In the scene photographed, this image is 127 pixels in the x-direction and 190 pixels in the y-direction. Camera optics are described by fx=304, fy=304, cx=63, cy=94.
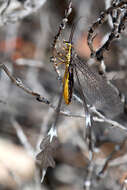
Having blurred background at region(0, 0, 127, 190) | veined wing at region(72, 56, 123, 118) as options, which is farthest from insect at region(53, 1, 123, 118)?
blurred background at region(0, 0, 127, 190)

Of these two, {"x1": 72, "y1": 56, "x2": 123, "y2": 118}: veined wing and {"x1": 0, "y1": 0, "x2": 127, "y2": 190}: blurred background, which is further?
{"x1": 0, "y1": 0, "x2": 127, "y2": 190}: blurred background

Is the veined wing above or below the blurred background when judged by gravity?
above

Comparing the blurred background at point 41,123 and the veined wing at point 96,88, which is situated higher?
the veined wing at point 96,88

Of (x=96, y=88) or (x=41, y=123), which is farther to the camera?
(x=41, y=123)

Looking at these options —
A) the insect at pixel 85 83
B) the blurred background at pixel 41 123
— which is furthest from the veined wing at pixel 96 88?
the blurred background at pixel 41 123

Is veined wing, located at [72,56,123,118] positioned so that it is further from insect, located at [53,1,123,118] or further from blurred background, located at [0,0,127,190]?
blurred background, located at [0,0,127,190]

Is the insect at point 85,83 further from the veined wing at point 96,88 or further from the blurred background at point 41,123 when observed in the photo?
the blurred background at point 41,123

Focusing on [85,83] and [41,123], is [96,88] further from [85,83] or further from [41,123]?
[41,123]

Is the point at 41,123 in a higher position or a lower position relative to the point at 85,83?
lower

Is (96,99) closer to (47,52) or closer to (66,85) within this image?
(66,85)

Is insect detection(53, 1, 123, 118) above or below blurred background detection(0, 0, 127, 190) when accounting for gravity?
above

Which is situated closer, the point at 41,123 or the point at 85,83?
the point at 85,83

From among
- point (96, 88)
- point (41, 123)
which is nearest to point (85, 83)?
point (96, 88)
